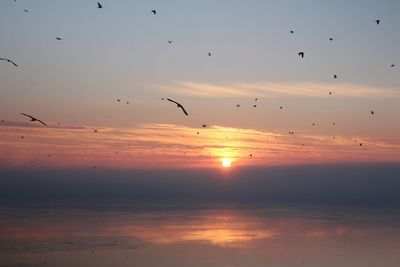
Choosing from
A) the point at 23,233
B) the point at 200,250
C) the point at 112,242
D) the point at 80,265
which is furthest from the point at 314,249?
the point at 23,233

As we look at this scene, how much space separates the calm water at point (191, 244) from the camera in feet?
357

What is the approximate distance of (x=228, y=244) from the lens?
135000 millimetres

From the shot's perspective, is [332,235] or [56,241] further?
[332,235]

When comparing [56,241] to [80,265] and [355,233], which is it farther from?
[355,233]

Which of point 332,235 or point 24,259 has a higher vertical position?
point 332,235

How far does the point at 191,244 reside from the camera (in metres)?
135

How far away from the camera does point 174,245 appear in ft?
438

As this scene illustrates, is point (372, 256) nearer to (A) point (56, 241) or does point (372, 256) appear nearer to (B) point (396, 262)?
(B) point (396, 262)

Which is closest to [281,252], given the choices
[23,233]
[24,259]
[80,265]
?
[80,265]

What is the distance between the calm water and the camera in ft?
357

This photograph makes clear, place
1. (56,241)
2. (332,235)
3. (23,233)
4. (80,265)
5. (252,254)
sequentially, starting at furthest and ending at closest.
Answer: (332,235) < (23,233) < (56,241) < (252,254) < (80,265)

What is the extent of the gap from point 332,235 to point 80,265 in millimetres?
89602

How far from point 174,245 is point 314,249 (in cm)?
3507

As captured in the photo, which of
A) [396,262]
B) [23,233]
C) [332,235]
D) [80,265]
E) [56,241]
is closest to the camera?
[80,265]
